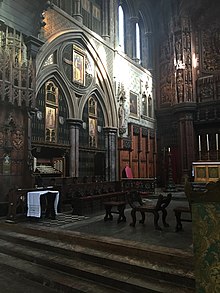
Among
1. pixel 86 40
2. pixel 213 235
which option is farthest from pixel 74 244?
pixel 86 40

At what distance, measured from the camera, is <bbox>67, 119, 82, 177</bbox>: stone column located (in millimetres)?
11312

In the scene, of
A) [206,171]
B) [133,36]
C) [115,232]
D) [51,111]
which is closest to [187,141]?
[206,171]

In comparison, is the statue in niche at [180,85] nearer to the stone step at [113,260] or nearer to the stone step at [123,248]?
the stone step at [123,248]

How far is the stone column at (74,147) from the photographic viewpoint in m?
11.3

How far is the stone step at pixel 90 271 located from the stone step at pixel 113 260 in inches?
2.1

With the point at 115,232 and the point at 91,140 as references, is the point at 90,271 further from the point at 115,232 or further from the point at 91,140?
the point at 91,140

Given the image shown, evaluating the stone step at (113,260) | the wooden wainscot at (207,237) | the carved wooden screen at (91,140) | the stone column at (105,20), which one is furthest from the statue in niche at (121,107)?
the wooden wainscot at (207,237)

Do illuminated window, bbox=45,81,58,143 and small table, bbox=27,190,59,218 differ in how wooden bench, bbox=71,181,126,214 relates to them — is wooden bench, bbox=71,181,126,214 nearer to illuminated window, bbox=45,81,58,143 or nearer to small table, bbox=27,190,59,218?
small table, bbox=27,190,59,218

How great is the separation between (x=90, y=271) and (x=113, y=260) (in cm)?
37

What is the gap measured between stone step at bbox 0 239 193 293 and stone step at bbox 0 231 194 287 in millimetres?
54

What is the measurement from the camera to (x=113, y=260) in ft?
12.5

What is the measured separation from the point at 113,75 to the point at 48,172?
7.35m

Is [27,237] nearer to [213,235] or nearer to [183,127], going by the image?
[213,235]

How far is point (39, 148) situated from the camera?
10000 millimetres
